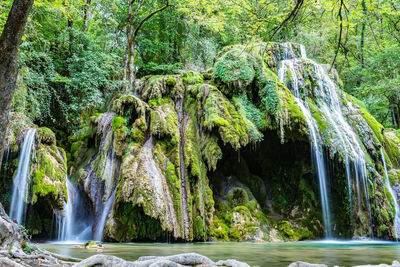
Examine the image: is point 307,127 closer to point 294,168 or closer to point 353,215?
point 294,168

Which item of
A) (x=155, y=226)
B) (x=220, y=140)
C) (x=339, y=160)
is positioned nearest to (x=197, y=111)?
(x=220, y=140)

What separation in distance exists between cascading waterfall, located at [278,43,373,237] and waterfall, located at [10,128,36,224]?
9.89 m

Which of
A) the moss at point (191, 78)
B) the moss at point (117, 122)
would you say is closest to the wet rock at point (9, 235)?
the moss at point (117, 122)

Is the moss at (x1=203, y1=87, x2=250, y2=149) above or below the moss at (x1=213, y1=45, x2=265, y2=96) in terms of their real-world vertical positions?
below

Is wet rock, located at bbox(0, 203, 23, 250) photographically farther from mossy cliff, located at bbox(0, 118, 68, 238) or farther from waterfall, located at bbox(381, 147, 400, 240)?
waterfall, located at bbox(381, 147, 400, 240)

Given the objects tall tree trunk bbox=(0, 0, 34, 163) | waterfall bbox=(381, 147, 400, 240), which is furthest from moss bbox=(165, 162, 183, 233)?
waterfall bbox=(381, 147, 400, 240)

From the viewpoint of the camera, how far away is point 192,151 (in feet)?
34.7

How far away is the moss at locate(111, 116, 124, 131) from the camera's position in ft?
33.9

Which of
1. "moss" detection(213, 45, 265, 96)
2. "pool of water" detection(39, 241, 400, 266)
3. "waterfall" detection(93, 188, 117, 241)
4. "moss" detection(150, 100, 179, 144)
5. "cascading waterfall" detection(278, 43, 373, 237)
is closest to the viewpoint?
"pool of water" detection(39, 241, 400, 266)

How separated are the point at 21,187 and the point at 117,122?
3498 mm

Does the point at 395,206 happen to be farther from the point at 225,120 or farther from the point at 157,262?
the point at 157,262

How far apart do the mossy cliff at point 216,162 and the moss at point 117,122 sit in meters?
0.04

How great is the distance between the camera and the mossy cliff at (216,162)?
9.27 meters

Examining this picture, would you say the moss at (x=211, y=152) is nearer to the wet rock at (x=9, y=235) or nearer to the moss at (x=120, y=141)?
the moss at (x=120, y=141)
